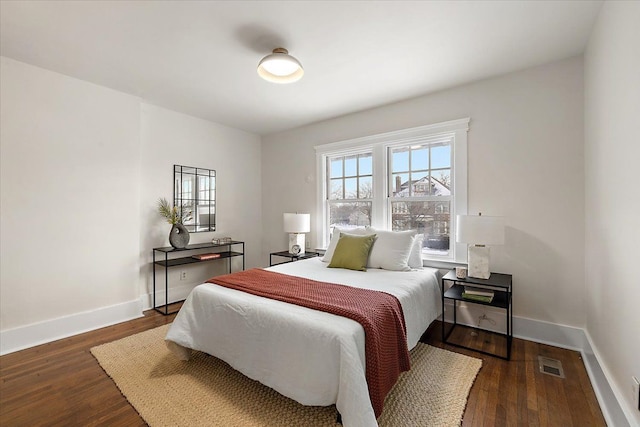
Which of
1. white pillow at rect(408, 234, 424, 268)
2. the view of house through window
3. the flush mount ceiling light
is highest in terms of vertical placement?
the flush mount ceiling light

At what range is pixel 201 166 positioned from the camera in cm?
413

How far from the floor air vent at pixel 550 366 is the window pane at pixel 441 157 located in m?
1.98

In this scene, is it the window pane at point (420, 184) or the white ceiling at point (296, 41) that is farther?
the window pane at point (420, 184)

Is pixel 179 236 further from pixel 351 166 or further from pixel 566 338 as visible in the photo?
pixel 566 338

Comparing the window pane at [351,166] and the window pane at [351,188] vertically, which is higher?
the window pane at [351,166]

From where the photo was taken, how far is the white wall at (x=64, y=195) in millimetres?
2521

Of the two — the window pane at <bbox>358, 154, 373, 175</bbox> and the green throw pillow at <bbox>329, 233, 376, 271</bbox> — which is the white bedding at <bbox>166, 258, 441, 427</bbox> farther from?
the window pane at <bbox>358, 154, 373, 175</bbox>

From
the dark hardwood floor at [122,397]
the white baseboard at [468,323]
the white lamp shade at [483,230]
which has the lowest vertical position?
the dark hardwood floor at [122,397]

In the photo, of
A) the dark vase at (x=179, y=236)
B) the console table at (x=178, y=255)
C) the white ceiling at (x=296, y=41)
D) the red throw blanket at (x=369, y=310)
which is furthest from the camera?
the dark vase at (x=179, y=236)

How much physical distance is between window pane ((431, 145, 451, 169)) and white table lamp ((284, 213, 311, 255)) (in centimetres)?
185

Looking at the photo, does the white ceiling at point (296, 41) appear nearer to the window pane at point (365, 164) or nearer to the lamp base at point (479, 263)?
the window pane at point (365, 164)

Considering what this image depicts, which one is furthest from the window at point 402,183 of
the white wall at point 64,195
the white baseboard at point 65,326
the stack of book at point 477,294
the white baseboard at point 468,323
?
the white baseboard at point 65,326

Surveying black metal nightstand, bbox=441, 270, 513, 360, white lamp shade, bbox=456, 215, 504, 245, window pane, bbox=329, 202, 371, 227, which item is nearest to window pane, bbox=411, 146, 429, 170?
window pane, bbox=329, 202, 371, 227

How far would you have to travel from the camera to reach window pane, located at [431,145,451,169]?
10.4ft
